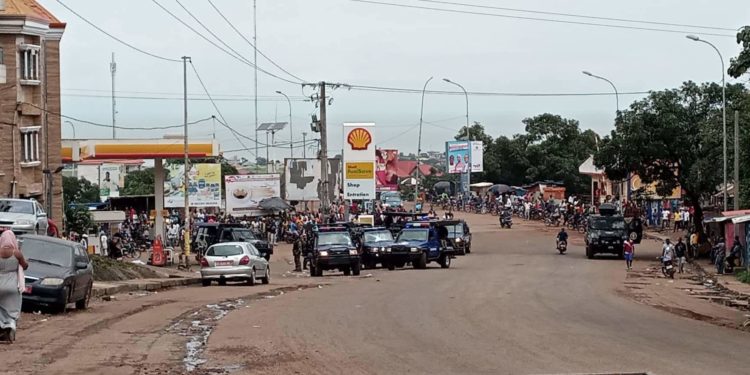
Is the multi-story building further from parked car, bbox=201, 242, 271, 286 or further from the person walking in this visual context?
the person walking

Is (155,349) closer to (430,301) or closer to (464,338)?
(464,338)

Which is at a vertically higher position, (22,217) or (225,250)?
(22,217)

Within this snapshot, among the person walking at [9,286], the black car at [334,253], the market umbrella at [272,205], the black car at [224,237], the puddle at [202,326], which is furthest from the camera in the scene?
the market umbrella at [272,205]

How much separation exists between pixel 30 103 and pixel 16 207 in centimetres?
1400

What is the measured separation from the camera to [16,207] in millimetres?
31328

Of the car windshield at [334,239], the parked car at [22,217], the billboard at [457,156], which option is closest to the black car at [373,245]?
the car windshield at [334,239]

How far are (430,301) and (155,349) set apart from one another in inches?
443

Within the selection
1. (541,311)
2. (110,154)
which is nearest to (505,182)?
(110,154)

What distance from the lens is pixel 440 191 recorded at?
13000cm

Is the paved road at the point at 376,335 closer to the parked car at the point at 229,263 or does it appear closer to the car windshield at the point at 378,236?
the parked car at the point at 229,263

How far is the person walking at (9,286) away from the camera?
602 inches

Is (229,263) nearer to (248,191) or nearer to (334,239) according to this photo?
(334,239)

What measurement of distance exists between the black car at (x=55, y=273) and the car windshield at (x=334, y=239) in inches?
782

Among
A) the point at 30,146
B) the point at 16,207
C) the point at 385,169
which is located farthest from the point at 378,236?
the point at 385,169
